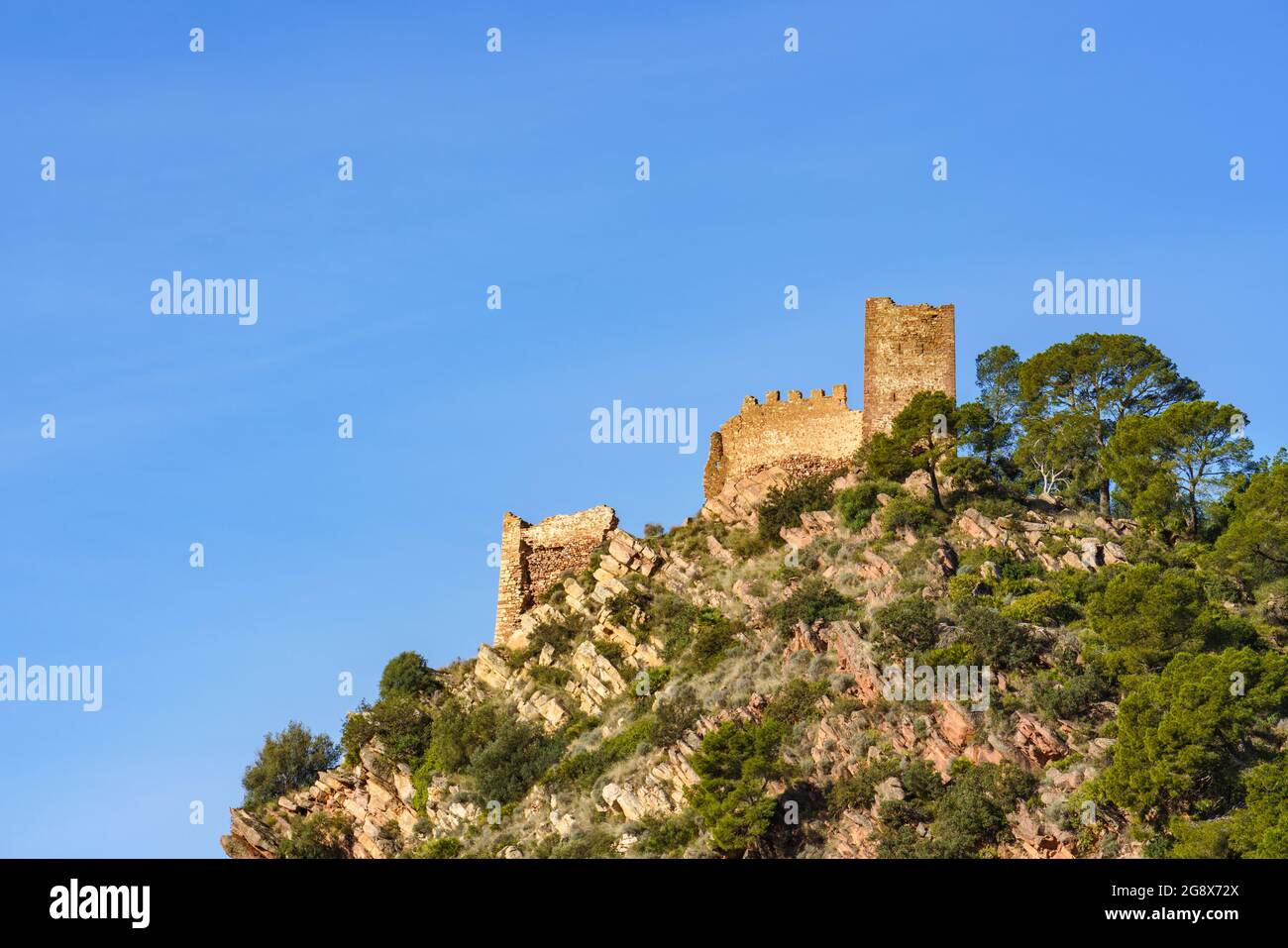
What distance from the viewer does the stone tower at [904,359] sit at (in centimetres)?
6862

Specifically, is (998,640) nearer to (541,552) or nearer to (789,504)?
(789,504)

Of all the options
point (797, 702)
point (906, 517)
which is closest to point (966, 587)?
point (906, 517)

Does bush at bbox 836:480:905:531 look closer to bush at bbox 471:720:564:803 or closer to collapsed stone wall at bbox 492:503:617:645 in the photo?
collapsed stone wall at bbox 492:503:617:645

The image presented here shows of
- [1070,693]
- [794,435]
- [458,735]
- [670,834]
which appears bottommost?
[670,834]

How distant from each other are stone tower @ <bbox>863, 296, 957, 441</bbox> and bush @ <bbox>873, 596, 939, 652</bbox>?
1104 centimetres

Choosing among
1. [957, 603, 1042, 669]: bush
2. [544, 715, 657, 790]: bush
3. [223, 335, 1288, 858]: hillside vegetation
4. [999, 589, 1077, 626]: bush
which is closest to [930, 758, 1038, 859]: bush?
[223, 335, 1288, 858]: hillside vegetation

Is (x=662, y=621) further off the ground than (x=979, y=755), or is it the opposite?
(x=662, y=621)

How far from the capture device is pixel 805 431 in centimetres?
6975

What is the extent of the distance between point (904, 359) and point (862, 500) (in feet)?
19.9

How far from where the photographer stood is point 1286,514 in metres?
63.7

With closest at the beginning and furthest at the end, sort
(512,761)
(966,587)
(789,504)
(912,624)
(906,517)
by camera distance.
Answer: (912,624)
(966,587)
(512,761)
(906,517)
(789,504)

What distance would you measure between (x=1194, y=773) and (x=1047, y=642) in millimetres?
7163
